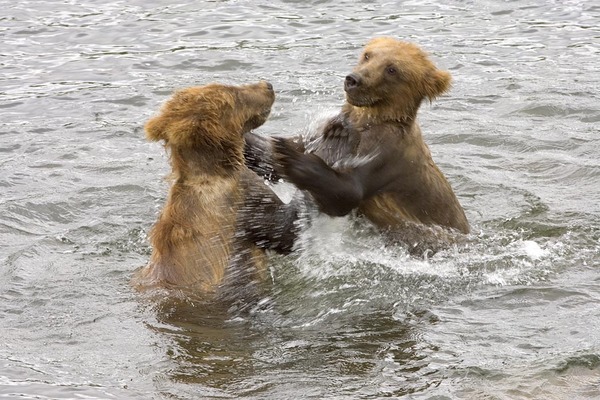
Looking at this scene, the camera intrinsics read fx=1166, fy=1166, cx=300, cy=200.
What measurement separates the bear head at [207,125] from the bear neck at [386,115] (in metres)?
0.94

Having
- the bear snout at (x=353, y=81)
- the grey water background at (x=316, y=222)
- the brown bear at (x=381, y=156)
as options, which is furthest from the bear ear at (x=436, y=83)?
the grey water background at (x=316, y=222)

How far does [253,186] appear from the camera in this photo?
7895mm

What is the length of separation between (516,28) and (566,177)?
4512 mm

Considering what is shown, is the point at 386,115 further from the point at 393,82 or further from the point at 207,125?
the point at 207,125

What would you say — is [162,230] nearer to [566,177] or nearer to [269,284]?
[269,284]

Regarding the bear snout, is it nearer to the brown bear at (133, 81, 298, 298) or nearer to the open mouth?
the open mouth

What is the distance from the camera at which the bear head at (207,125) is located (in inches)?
295

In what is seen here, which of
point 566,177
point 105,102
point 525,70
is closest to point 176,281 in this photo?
point 566,177

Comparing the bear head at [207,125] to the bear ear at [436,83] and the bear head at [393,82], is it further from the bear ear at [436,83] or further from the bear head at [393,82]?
the bear ear at [436,83]

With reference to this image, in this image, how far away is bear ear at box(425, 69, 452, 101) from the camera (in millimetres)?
8492

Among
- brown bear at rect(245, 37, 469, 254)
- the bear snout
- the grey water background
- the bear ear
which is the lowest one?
the grey water background

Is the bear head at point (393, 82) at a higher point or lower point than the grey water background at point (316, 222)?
higher

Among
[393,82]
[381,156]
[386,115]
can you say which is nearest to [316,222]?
[381,156]

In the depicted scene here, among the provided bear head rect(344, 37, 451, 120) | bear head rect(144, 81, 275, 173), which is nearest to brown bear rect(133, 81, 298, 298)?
bear head rect(144, 81, 275, 173)
